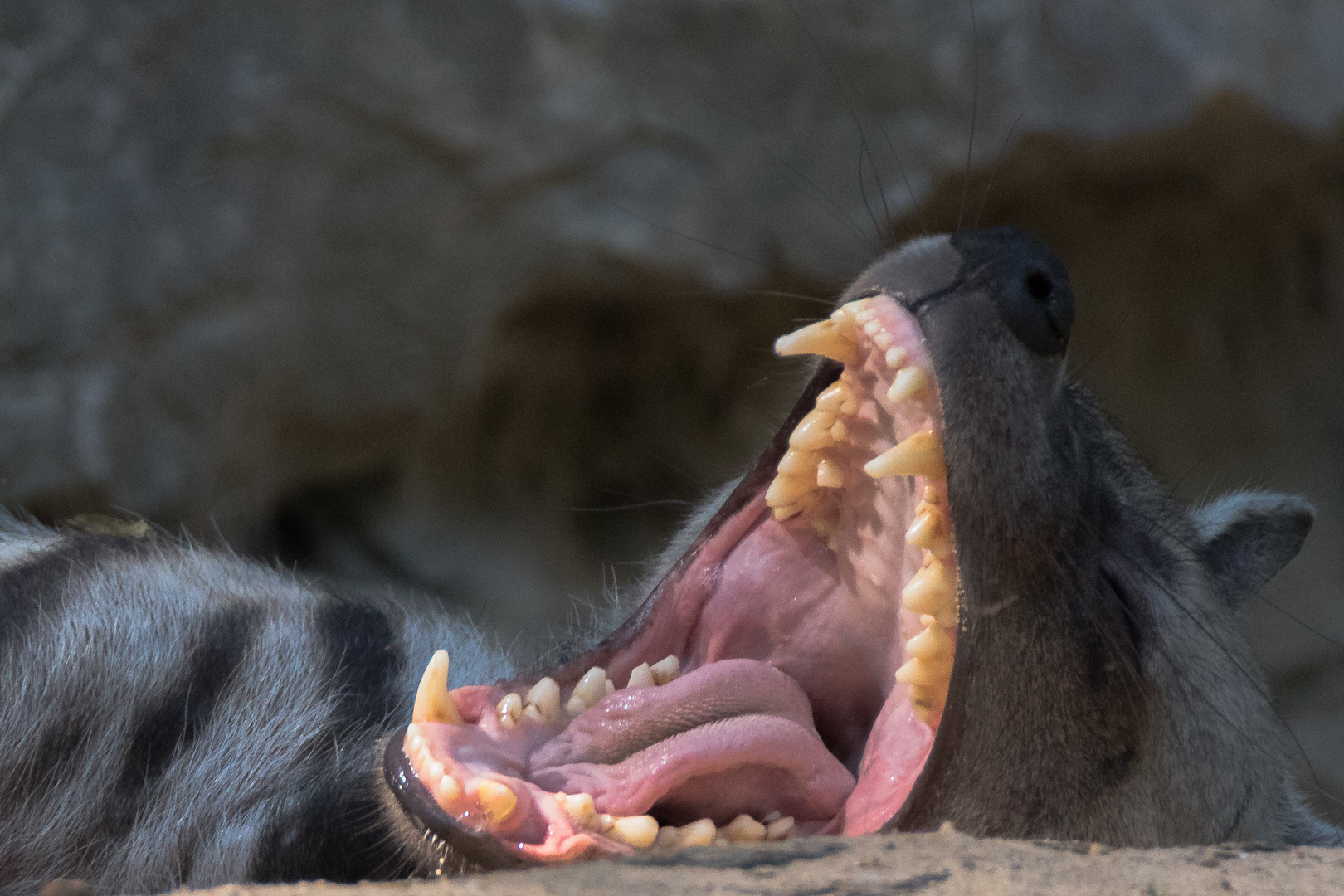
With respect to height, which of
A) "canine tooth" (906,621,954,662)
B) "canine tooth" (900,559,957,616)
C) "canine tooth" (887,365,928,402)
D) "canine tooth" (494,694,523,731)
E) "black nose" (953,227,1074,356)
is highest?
"black nose" (953,227,1074,356)

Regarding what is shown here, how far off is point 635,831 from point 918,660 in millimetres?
479

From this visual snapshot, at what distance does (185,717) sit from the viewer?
2.09 meters

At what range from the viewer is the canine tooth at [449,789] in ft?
4.69

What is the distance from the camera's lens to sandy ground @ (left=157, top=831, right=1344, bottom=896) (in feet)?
3.66

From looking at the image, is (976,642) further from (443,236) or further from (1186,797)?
(443,236)

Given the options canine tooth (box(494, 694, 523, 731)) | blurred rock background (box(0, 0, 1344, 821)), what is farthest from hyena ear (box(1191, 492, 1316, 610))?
canine tooth (box(494, 694, 523, 731))

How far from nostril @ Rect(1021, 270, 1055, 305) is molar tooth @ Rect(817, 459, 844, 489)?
0.46m

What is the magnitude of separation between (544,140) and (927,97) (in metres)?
1.14

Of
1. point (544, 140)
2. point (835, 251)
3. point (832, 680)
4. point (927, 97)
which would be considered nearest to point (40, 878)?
point (832, 680)

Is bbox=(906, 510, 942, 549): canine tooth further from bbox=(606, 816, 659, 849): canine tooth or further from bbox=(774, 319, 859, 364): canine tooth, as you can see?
bbox=(606, 816, 659, 849): canine tooth

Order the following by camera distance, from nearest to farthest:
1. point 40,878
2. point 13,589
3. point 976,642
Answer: point 976,642
point 40,878
point 13,589

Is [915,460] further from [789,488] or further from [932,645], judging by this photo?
[789,488]

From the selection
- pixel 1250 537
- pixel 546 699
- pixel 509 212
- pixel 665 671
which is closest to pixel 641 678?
pixel 665 671

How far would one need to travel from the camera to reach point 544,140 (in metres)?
3.12
